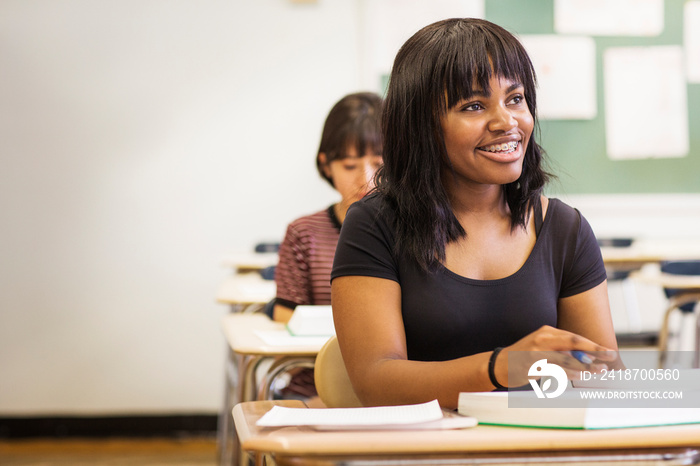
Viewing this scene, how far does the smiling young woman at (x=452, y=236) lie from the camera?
114cm

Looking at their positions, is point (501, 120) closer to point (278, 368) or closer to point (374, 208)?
→ point (374, 208)

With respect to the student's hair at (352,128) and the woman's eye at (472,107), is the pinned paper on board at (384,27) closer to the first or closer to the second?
the student's hair at (352,128)

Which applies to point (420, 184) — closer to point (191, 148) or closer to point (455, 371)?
point (455, 371)

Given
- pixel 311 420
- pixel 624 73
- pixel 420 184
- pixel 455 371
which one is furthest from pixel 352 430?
pixel 624 73

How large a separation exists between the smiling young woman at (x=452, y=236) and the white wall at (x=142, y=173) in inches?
105

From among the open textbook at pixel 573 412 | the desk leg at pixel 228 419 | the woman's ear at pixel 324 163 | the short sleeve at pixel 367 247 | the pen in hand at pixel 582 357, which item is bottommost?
the desk leg at pixel 228 419

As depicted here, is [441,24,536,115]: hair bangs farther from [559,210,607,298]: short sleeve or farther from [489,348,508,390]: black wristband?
[489,348,508,390]: black wristband

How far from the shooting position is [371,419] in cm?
79

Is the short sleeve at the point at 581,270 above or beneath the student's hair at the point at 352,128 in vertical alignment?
beneath

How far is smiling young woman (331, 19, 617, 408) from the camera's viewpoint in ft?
3.75

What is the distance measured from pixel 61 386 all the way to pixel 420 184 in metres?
3.22

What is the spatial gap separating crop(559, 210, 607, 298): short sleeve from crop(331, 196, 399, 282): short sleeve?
0.30 metres

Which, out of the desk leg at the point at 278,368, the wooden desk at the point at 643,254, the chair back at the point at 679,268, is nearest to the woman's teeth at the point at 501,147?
the desk leg at the point at 278,368

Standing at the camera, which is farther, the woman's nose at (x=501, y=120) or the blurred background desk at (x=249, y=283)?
the blurred background desk at (x=249, y=283)
